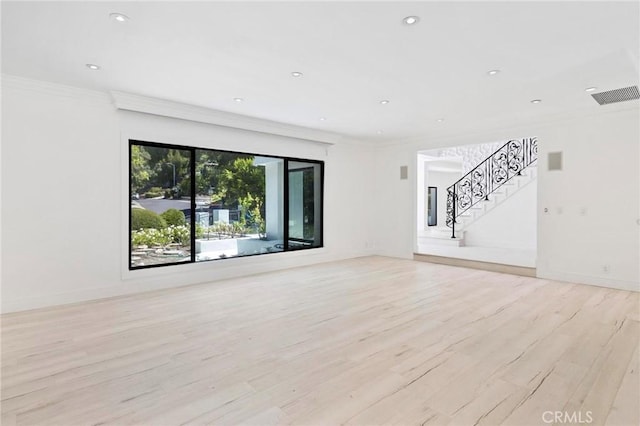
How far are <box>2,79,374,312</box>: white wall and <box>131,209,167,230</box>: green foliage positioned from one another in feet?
0.63

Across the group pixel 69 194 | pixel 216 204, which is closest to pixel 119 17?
pixel 69 194

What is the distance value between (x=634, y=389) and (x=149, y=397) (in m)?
3.36

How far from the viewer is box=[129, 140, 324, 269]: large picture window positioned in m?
5.26

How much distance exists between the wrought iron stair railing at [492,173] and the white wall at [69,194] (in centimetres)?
815

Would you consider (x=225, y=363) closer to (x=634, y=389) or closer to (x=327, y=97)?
(x=634, y=389)

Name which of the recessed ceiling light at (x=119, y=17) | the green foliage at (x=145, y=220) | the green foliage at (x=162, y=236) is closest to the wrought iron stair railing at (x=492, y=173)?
the green foliage at (x=162, y=236)

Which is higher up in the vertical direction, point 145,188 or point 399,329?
point 145,188

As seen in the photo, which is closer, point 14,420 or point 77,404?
point 14,420

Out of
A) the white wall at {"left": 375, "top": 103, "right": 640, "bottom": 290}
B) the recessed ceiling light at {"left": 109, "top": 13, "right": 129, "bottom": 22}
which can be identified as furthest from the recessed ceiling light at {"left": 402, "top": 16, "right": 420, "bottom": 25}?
the white wall at {"left": 375, "top": 103, "right": 640, "bottom": 290}

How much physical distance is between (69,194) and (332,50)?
382cm

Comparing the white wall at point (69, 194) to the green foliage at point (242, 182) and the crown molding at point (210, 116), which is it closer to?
the crown molding at point (210, 116)

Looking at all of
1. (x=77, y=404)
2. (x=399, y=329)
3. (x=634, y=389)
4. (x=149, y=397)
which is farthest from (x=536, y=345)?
(x=77, y=404)

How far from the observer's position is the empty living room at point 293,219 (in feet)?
8.20

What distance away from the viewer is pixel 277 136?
267 inches
